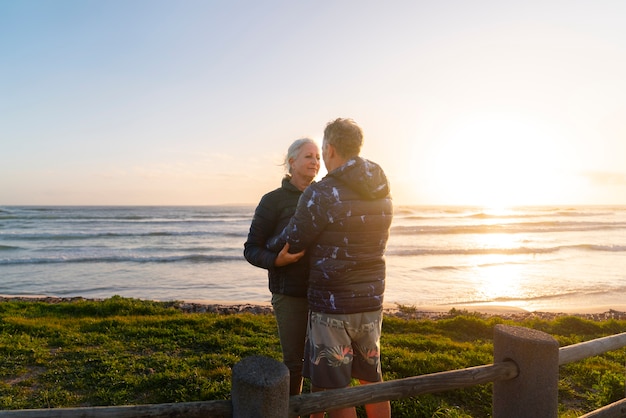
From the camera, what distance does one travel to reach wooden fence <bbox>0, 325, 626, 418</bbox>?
1750 mm

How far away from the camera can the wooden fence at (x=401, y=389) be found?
5.74 ft

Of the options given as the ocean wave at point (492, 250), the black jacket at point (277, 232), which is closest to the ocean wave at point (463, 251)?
the ocean wave at point (492, 250)

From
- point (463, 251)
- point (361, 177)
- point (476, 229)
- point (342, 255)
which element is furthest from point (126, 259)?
point (476, 229)

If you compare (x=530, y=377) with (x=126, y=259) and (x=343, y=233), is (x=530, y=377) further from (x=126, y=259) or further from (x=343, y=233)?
(x=126, y=259)

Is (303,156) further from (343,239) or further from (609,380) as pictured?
Answer: (609,380)

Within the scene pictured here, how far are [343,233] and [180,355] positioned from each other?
4.74m

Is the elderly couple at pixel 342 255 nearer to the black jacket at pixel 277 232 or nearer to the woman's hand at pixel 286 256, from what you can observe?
the woman's hand at pixel 286 256

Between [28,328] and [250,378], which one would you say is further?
[28,328]

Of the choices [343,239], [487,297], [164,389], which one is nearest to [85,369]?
[164,389]

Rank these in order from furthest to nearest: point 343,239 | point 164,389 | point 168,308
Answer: point 168,308 → point 164,389 → point 343,239

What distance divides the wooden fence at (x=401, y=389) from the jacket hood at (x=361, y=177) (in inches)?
41.5

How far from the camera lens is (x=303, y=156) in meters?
2.99

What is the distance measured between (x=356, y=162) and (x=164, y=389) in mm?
3917

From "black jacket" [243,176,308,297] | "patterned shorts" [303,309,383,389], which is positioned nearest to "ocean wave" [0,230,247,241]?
"black jacket" [243,176,308,297]
